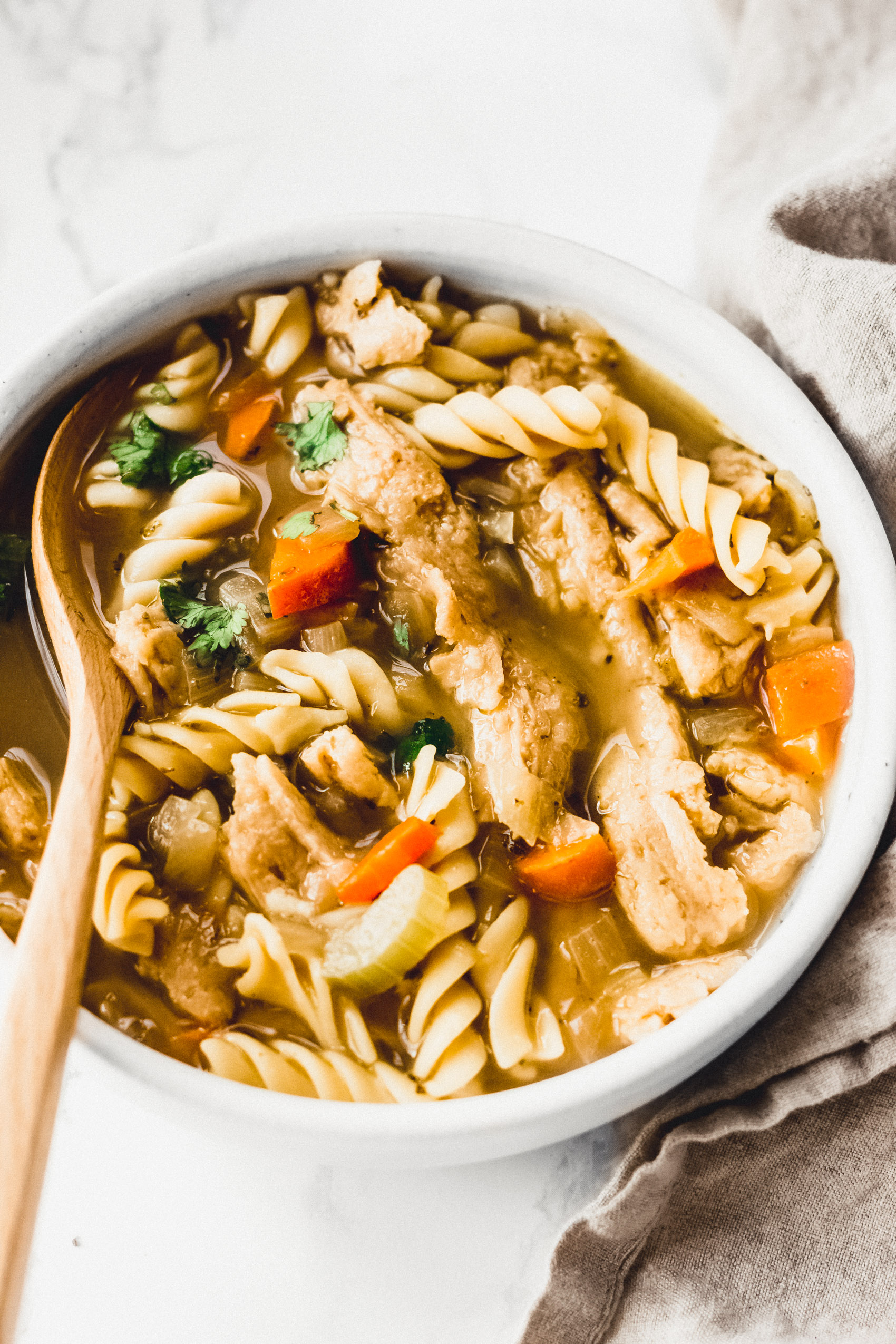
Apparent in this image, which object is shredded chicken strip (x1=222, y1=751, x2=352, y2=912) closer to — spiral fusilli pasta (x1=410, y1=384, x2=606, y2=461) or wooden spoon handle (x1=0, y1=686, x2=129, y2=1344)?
wooden spoon handle (x1=0, y1=686, x2=129, y2=1344)

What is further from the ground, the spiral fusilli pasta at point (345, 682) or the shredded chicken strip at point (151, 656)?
the shredded chicken strip at point (151, 656)

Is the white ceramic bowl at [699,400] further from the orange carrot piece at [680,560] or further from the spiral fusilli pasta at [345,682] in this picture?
the spiral fusilli pasta at [345,682]

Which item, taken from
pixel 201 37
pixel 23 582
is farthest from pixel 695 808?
pixel 201 37

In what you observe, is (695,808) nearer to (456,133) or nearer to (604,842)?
(604,842)

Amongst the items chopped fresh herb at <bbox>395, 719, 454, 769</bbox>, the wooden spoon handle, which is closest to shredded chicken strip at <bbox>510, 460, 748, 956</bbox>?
chopped fresh herb at <bbox>395, 719, 454, 769</bbox>

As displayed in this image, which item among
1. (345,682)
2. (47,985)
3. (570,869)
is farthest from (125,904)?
(570,869)

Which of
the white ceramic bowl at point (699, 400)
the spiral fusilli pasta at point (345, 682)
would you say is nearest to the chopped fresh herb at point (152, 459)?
the white ceramic bowl at point (699, 400)

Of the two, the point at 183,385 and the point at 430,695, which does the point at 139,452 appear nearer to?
the point at 183,385

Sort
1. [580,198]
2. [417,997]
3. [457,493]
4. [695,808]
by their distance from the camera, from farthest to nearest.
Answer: [580,198] < [457,493] < [695,808] < [417,997]
